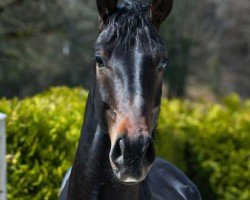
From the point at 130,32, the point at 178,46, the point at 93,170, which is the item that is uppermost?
the point at 130,32

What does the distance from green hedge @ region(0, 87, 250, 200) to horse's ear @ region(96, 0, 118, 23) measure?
8.92ft

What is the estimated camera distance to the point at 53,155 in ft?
17.7

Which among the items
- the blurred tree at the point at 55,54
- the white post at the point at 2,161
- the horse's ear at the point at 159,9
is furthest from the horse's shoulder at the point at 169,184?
the blurred tree at the point at 55,54

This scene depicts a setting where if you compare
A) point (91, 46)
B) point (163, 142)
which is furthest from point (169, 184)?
point (91, 46)

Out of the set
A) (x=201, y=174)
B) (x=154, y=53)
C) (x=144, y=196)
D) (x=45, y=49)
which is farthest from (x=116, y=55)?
(x=45, y=49)

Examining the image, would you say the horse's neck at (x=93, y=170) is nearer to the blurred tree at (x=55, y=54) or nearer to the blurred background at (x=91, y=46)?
the blurred background at (x=91, y=46)

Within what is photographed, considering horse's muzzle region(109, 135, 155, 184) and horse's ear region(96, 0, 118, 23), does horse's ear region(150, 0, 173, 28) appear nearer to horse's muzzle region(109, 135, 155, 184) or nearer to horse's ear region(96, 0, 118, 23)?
horse's ear region(96, 0, 118, 23)

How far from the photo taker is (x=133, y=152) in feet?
7.49

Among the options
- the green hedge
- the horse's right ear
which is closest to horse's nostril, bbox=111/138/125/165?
the horse's right ear

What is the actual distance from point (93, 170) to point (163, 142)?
427 cm

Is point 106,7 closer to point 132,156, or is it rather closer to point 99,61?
point 99,61

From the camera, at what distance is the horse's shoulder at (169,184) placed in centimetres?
376

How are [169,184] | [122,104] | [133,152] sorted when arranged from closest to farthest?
[133,152] < [122,104] < [169,184]

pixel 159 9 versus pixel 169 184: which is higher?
pixel 159 9
